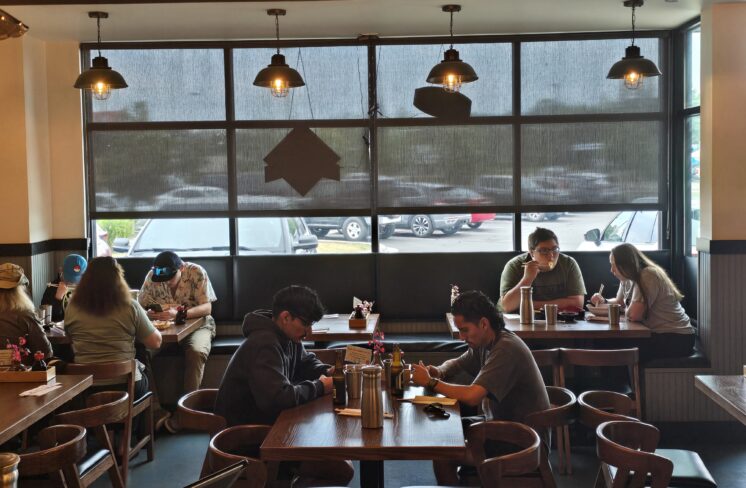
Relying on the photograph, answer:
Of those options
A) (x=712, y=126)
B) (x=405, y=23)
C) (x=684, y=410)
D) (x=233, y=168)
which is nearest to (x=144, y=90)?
(x=233, y=168)

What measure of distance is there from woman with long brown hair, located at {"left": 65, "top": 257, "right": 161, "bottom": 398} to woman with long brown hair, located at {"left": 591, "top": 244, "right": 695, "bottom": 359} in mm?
3316

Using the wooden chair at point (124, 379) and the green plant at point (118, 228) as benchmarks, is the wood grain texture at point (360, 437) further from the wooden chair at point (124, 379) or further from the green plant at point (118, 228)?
the green plant at point (118, 228)

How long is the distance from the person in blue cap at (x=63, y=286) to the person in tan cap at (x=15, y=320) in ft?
5.23

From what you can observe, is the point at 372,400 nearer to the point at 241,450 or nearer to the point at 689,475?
the point at 241,450

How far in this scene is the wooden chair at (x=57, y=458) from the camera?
353cm

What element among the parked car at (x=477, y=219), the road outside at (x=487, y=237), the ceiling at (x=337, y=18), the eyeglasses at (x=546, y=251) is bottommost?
the eyeglasses at (x=546, y=251)

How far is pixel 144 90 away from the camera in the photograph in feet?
24.6

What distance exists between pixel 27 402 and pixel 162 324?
2.13 meters

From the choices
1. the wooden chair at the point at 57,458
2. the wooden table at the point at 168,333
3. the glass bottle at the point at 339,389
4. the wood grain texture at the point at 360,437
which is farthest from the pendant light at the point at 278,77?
the wooden chair at the point at 57,458

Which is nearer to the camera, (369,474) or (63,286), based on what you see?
(369,474)

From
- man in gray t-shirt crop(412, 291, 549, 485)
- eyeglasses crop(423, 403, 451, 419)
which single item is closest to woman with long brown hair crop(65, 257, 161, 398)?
man in gray t-shirt crop(412, 291, 549, 485)

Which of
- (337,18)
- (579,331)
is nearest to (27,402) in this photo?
(579,331)

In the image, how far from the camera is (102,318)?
18.5 ft

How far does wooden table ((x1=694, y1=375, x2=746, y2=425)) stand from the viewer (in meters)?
3.85
